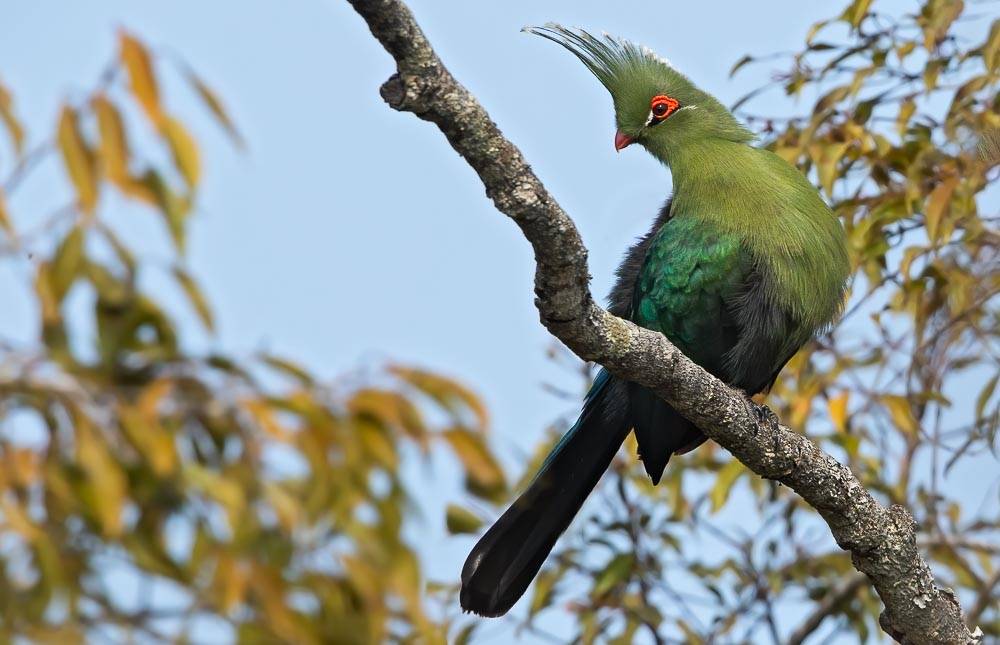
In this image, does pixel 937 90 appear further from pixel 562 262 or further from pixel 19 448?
pixel 19 448

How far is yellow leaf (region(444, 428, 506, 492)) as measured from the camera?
12.5 ft

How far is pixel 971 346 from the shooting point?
4238 mm

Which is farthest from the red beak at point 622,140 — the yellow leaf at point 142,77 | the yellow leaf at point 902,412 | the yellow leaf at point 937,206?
the yellow leaf at point 142,77

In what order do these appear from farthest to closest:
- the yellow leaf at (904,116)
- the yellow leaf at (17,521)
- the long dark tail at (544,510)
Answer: the yellow leaf at (904,116), the long dark tail at (544,510), the yellow leaf at (17,521)

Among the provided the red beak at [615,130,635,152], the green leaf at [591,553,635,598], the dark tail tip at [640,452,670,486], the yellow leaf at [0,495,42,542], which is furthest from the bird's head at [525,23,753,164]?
the yellow leaf at [0,495,42,542]

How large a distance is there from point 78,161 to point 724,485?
1.93 metres

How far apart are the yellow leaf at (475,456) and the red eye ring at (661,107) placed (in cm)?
101

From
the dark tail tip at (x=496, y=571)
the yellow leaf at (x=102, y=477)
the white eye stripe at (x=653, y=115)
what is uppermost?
the white eye stripe at (x=653, y=115)

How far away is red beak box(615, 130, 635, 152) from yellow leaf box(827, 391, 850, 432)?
96 cm

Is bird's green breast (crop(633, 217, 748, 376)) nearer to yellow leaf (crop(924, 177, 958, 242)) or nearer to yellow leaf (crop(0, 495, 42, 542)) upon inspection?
yellow leaf (crop(924, 177, 958, 242))

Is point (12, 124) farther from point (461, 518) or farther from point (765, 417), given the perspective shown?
point (765, 417)

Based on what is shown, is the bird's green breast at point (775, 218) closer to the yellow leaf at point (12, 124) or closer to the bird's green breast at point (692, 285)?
the bird's green breast at point (692, 285)

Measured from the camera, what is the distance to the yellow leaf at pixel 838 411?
3.91 metres

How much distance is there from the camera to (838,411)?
3928 mm
